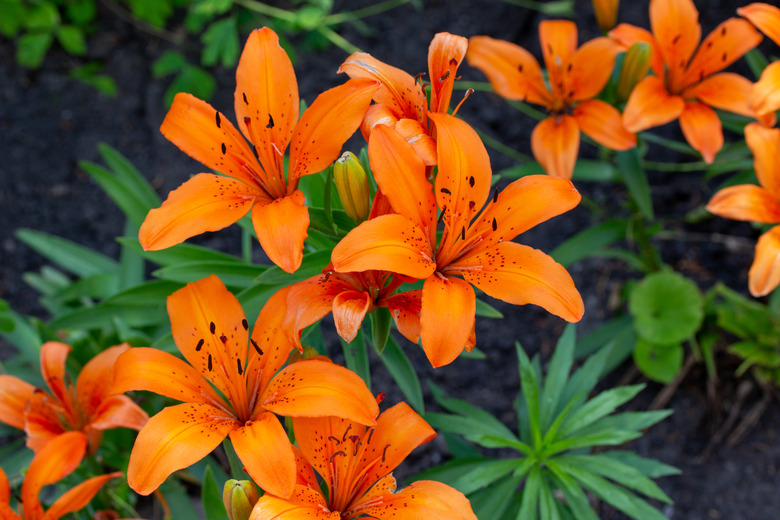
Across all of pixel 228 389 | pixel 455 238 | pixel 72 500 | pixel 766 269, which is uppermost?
pixel 455 238

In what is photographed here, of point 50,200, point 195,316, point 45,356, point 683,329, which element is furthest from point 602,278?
point 50,200

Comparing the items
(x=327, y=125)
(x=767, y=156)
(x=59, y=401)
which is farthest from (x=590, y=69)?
(x=59, y=401)

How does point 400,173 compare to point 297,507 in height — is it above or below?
above

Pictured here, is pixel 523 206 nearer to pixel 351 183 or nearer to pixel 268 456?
pixel 351 183

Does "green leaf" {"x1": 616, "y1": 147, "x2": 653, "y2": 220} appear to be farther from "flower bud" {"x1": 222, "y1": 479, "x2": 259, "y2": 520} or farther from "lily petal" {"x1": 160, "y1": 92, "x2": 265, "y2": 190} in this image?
"flower bud" {"x1": 222, "y1": 479, "x2": 259, "y2": 520}

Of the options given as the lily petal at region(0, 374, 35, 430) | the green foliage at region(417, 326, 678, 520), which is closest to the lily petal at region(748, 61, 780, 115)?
the green foliage at region(417, 326, 678, 520)

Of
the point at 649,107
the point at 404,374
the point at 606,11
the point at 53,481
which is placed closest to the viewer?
the point at 53,481

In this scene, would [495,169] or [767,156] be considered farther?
[495,169]

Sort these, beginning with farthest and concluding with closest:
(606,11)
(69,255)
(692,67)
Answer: (69,255) < (606,11) < (692,67)
